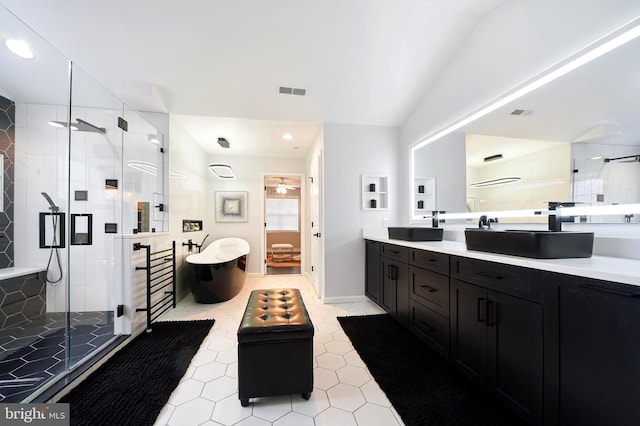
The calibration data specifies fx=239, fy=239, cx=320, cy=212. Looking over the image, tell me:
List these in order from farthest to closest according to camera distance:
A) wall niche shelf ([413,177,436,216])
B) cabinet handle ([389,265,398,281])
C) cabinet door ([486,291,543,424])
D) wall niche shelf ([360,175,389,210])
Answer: wall niche shelf ([360,175,389,210]), wall niche shelf ([413,177,436,216]), cabinet handle ([389,265,398,281]), cabinet door ([486,291,543,424])

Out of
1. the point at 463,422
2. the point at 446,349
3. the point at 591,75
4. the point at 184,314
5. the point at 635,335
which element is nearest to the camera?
the point at 635,335

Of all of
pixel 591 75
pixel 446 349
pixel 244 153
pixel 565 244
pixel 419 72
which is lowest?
pixel 446 349

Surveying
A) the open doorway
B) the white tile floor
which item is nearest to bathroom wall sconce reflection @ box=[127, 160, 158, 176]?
the white tile floor

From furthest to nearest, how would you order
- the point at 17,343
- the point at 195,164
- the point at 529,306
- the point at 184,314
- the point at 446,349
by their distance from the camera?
the point at 195,164
the point at 184,314
the point at 17,343
the point at 446,349
the point at 529,306

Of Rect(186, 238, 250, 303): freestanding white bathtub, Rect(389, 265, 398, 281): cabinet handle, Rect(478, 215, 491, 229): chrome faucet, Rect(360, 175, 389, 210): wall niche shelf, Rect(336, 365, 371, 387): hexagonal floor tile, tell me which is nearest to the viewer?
Rect(336, 365, 371, 387): hexagonal floor tile

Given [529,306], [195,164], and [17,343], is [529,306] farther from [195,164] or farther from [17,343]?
[195,164]

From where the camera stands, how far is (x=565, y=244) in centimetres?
133

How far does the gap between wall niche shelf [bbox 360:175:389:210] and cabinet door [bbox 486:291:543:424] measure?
2164 millimetres

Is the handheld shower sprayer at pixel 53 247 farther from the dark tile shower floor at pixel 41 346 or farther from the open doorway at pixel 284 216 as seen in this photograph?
the open doorway at pixel 284 216

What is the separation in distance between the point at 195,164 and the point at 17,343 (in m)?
3.04

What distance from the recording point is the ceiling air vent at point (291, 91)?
2875 mm

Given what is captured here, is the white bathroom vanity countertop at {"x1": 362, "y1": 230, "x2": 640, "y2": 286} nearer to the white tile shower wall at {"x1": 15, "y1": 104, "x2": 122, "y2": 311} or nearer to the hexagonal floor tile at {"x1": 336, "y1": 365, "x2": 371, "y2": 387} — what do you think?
the hexagonal floor tile at {"x1": 336, "y1": 365, "x2": 371, "y2": 387}

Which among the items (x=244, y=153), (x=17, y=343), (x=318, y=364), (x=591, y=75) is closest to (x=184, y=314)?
(x=17, y=343)

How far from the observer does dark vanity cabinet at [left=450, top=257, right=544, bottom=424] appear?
4.06 ft
